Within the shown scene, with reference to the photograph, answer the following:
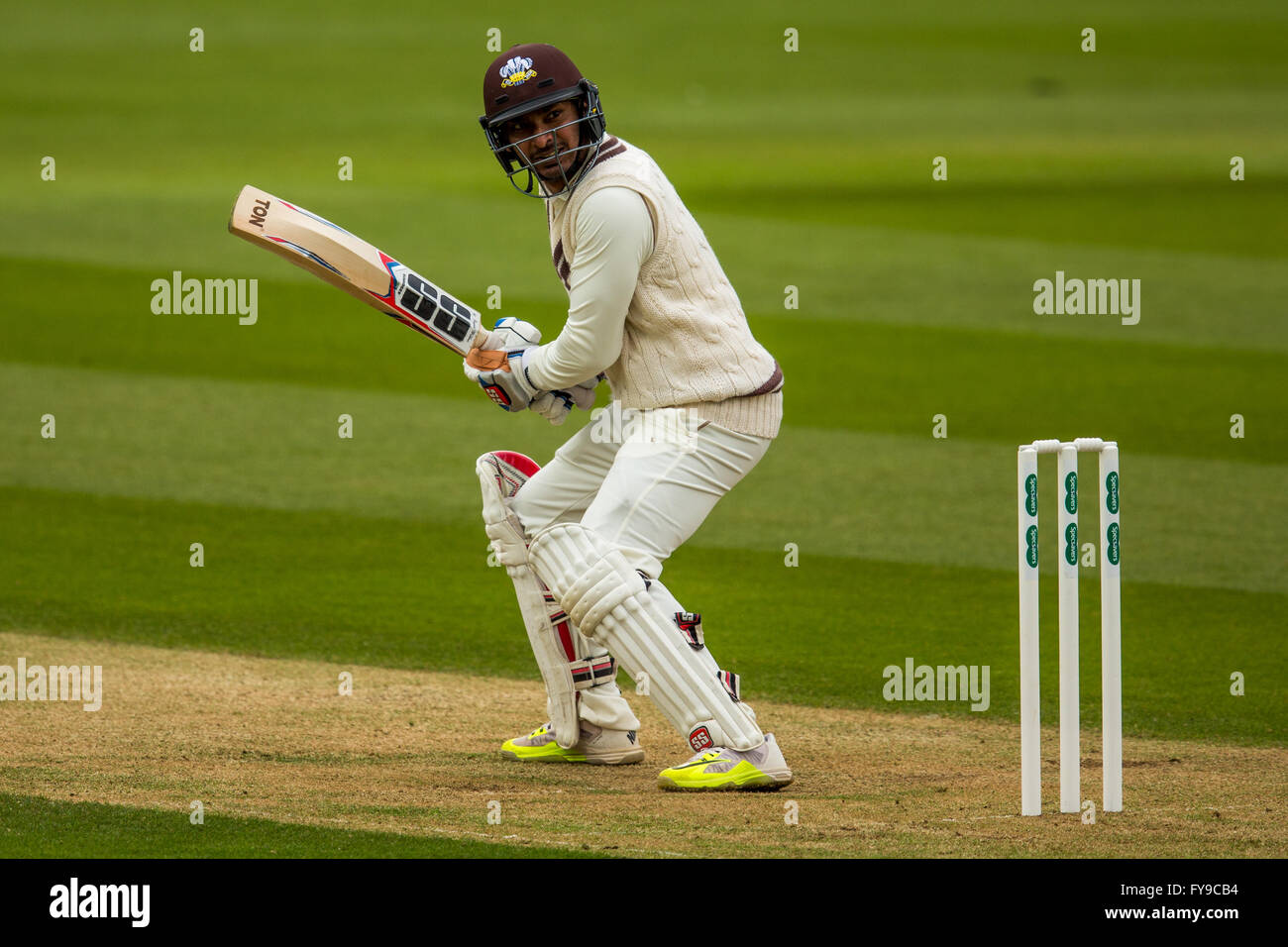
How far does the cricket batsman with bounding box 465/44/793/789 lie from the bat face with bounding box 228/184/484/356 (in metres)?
0.15

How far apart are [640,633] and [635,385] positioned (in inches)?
29.6

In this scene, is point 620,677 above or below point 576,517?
below

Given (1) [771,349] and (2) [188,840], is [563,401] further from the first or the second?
(1) [771,349]

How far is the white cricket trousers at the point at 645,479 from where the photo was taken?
5.11 metres

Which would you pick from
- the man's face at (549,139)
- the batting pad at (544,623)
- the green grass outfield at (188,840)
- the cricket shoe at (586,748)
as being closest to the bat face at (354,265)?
the batting pad at (544,623)

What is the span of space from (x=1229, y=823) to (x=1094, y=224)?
14.7 meters

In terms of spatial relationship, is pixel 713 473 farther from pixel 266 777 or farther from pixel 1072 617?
pixel 266 777

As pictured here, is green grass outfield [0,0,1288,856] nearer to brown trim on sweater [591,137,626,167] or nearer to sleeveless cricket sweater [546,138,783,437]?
sleeveless cricket sweater [546,138,783,437]

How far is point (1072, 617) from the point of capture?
4.55 meters

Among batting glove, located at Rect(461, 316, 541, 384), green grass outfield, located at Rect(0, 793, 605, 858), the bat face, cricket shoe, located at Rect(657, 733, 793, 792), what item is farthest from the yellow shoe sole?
the bat face

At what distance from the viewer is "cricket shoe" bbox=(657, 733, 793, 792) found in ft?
16.4

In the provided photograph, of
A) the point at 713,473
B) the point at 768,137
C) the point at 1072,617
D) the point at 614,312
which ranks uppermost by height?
the point at 768,137
